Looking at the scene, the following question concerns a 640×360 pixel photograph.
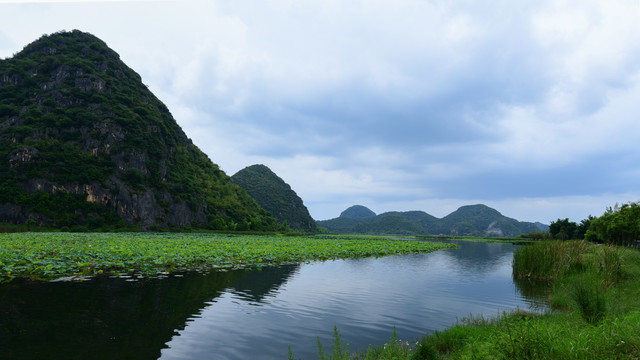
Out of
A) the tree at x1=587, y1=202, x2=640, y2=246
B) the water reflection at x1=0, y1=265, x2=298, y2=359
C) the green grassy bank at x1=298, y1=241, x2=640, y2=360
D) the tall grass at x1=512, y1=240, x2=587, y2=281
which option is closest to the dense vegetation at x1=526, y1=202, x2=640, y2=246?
the tree at x1=587, y1=202, x2=640, y2=246

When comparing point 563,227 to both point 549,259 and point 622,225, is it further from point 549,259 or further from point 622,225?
point 549,259

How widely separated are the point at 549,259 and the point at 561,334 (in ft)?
62.3

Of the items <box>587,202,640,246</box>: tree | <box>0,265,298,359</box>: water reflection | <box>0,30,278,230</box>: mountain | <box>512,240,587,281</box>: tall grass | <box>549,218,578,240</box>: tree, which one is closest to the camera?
<box>0,265,298,359</box>: water reflection

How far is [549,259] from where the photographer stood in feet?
74.5

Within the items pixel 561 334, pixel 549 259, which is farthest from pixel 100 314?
pixel 549 259

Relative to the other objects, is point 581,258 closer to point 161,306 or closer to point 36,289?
point 161,306

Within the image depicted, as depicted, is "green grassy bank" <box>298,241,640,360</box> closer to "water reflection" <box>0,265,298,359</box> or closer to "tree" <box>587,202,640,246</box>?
"water reflection" <box>0,265,298,359</box>

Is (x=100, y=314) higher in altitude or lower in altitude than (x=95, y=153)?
lower

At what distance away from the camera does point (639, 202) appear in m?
45.1

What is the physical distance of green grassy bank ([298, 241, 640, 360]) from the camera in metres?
5.98

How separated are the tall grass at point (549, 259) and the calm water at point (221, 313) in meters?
2.89

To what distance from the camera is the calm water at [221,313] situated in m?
8.77

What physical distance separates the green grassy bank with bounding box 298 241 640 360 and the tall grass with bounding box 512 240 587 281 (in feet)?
8.75

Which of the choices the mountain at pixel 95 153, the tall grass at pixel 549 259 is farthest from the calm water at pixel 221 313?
the mountain at pixel 95 153
